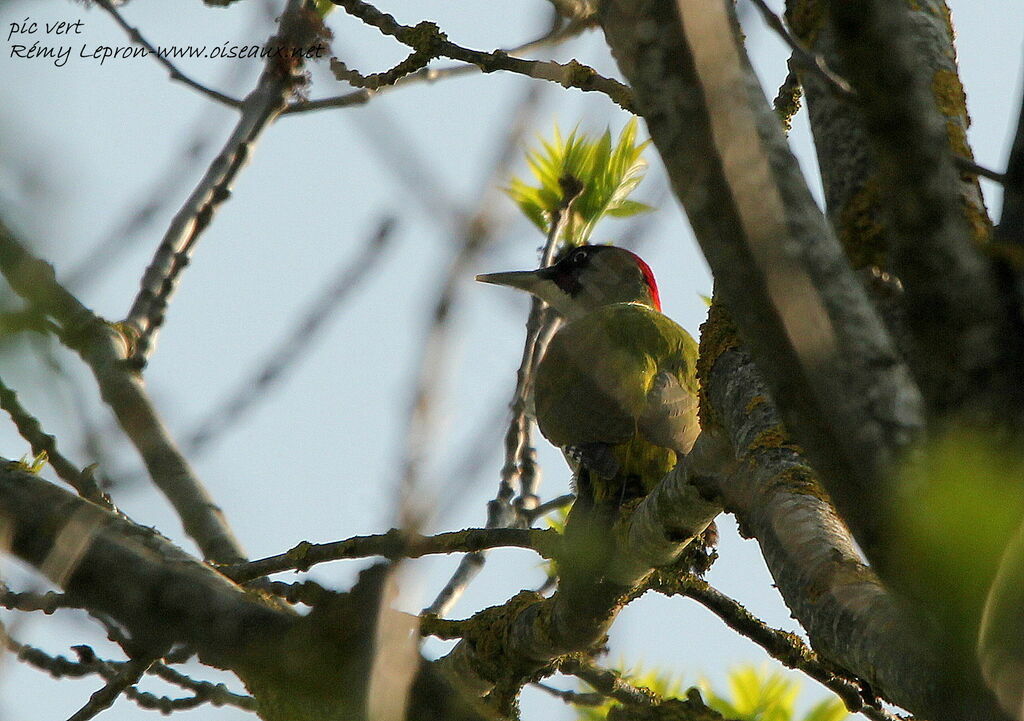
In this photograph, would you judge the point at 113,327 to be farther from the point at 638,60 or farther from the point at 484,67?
the point at 638,60

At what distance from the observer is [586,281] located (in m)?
6.92

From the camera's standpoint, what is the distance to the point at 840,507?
1085 mm

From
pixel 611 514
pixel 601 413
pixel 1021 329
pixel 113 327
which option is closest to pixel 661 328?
pixel 601 413

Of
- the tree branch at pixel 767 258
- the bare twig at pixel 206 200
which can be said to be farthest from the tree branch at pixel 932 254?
the bare twig at pixel 206 200

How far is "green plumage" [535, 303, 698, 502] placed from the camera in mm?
4348

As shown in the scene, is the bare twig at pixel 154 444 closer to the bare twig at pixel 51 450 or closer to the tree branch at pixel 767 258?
the bare twig at pixel 51 450

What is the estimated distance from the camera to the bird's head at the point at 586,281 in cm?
661

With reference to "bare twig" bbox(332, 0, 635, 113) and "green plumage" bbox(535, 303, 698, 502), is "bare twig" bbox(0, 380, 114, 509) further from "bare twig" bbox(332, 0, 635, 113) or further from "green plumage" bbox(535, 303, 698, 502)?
"green plumage" bbox(535, 303, 698, 502)

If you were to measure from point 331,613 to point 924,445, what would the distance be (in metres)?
0.55

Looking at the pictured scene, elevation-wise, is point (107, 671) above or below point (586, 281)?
below

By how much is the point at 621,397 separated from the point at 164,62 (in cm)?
210

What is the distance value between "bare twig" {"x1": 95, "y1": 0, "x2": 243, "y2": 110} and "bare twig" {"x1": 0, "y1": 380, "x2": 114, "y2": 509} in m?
1.53

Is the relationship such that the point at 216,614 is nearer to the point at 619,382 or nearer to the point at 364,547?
the point at 364,547

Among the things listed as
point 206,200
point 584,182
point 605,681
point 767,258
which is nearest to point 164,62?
point 206,200
